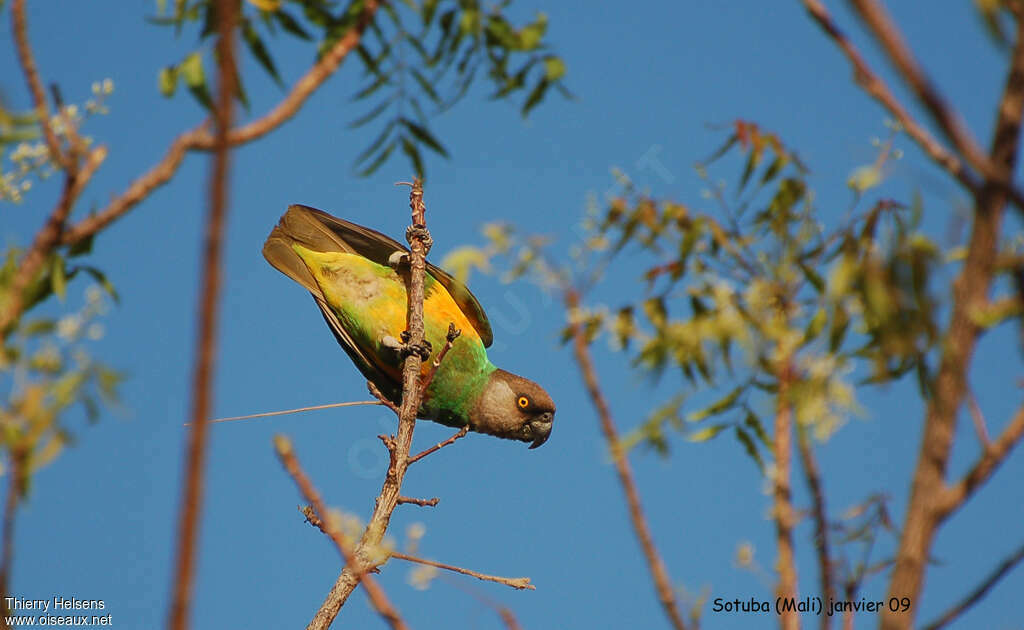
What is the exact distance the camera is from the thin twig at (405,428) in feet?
12.9

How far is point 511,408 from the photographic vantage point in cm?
729

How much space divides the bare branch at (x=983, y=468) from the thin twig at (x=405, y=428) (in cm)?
231

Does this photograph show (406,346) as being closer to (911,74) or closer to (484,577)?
(484,577)

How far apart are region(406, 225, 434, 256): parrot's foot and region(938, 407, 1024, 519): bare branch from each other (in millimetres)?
4705

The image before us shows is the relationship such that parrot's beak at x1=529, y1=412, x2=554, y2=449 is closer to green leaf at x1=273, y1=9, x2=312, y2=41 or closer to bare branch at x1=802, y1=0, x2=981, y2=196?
green leaf at x1=273, y1=9, x2=312, y2=41

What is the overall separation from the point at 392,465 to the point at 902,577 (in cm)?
362

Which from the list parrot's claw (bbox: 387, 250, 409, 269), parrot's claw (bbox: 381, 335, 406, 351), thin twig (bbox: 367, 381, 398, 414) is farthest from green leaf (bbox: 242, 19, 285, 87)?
parrot's claw (bbox: 387, 250, 409, 269)

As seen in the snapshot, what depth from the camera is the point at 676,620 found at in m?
1.44

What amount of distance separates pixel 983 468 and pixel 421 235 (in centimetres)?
481

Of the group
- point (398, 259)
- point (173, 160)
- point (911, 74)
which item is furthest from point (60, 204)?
point (398, 259)

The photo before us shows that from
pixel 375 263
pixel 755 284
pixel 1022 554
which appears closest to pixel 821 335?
pixel 755 284

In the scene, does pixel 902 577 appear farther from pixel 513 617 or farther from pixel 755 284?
pixel 755 284

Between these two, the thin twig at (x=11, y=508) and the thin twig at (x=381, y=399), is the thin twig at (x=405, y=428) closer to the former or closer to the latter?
the thin twig at (x=381, y=399)

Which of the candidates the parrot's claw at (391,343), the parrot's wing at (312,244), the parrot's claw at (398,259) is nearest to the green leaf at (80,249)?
the parrot's claw at (391,343)
